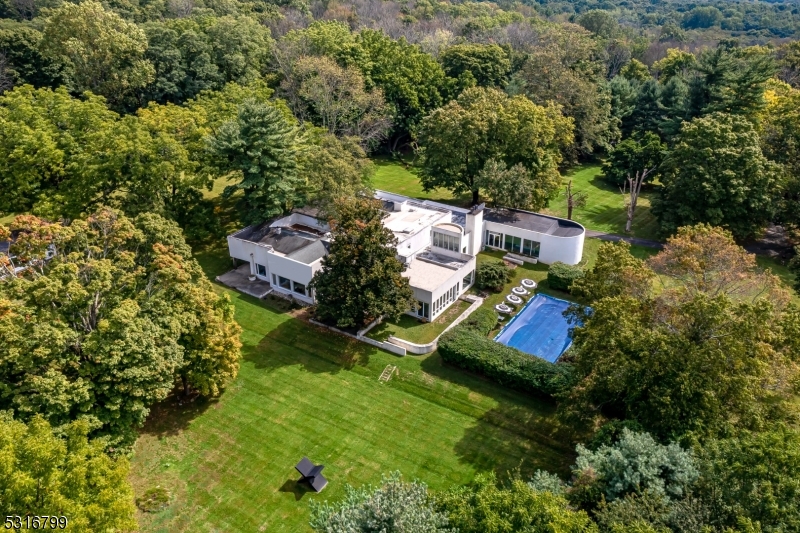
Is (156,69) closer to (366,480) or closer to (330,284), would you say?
(330,284)

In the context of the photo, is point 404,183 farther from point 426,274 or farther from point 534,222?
point 426,274

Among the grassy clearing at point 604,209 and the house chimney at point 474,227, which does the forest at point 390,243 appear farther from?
the house chimney at point 474,227

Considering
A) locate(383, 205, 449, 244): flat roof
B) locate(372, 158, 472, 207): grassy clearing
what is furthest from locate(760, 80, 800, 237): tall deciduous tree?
locate(383, 205, 449, 244): flat roof

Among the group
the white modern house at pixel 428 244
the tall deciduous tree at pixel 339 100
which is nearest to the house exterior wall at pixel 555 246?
the white modern house at pixel 428 244

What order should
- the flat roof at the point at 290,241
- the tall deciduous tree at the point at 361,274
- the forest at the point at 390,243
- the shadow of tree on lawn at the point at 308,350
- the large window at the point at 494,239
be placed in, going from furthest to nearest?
the large window at the point at 494,239 → the flat roof at the point at 290,241 → the shadow of tree on lawn at the point at 308,350 → the tall deciduous tree at the point at 361,274 → the forest at the point at 390,243

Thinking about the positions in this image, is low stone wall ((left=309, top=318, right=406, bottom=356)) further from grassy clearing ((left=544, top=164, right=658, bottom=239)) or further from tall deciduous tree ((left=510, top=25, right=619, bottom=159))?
tall deciduous tree ((left=510, top=25, right=619, bottom=159))

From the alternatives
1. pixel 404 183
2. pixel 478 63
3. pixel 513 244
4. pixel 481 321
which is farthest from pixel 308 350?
pixel 478 63

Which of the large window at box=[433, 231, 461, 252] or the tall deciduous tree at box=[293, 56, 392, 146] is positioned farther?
the tall deciduous tree at box=[293, 56, 392, 146]
